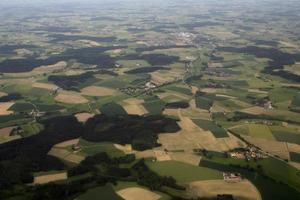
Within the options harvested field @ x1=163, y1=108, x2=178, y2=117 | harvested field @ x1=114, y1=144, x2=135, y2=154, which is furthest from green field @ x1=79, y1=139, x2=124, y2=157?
harvested field @ x1=163, y1=108, x2=178, y2=117

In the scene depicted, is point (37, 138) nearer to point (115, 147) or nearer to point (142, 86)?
point (115, 147)

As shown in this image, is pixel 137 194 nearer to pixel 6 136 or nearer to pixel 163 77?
pixel 6 136

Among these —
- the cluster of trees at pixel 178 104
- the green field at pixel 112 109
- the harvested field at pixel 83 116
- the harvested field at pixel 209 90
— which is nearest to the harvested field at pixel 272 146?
the cluster of trees at pixel 178 104

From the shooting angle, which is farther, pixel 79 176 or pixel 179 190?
pixel 79 176

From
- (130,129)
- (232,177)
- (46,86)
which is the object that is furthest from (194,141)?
(46,86)

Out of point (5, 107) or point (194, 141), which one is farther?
point (5, 107)

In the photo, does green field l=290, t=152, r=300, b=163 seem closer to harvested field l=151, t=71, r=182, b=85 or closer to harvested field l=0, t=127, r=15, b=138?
harvested field l=0, t=127, r=15, b=138

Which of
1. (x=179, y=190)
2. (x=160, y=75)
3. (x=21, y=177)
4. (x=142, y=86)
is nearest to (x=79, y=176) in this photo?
(x=21, y=177)

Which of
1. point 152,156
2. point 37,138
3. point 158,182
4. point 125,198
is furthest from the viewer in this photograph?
point 37,138
